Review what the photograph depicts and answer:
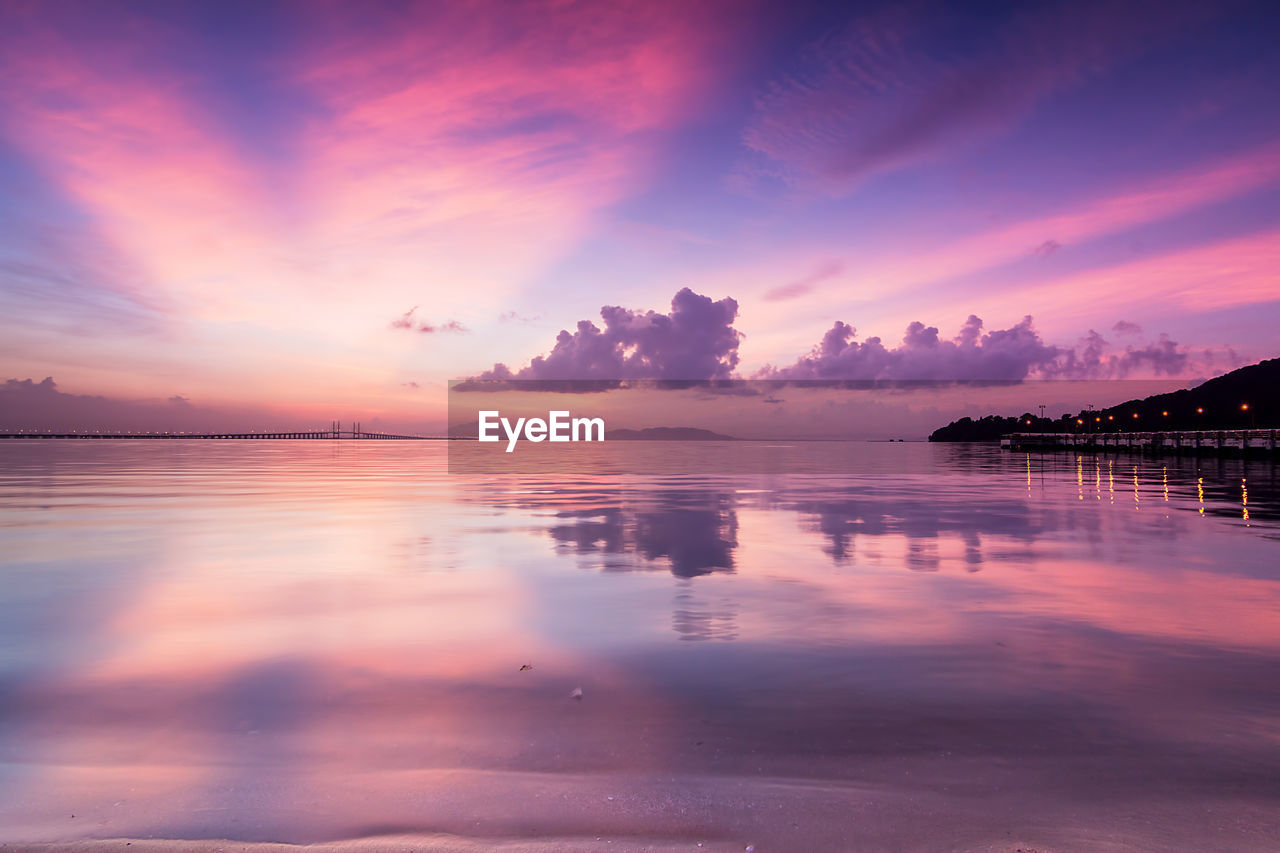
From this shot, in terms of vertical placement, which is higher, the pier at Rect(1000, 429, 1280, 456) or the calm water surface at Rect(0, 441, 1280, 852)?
the pier at Rect(1000, 429, 1280, 456)

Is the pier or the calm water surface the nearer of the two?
the calm water surface

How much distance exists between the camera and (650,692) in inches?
334

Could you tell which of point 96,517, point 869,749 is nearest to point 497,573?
point 869,749

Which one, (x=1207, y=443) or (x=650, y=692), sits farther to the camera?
(x=1207, y=443)

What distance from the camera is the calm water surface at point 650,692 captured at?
549 cm

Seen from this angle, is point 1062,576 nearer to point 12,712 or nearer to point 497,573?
point 497,573

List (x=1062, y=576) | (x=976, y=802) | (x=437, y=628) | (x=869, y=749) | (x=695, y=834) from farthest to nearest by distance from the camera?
(x=1062, y=576) → (x=437, y=628) → (x=869, y=749) → (x=976, y=802) → (x=695, y=834)

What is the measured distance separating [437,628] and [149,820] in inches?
243

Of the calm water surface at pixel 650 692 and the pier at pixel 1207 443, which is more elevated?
the pier at pixel 1207 443

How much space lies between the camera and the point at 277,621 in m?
12.0

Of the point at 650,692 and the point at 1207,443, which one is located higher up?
the point at 1207,443

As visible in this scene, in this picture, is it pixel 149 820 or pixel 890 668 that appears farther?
pixel 890 668

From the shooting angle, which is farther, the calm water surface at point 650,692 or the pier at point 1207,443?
the pier at point 1207,443

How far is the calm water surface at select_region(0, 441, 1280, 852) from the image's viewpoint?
5.49 meters
